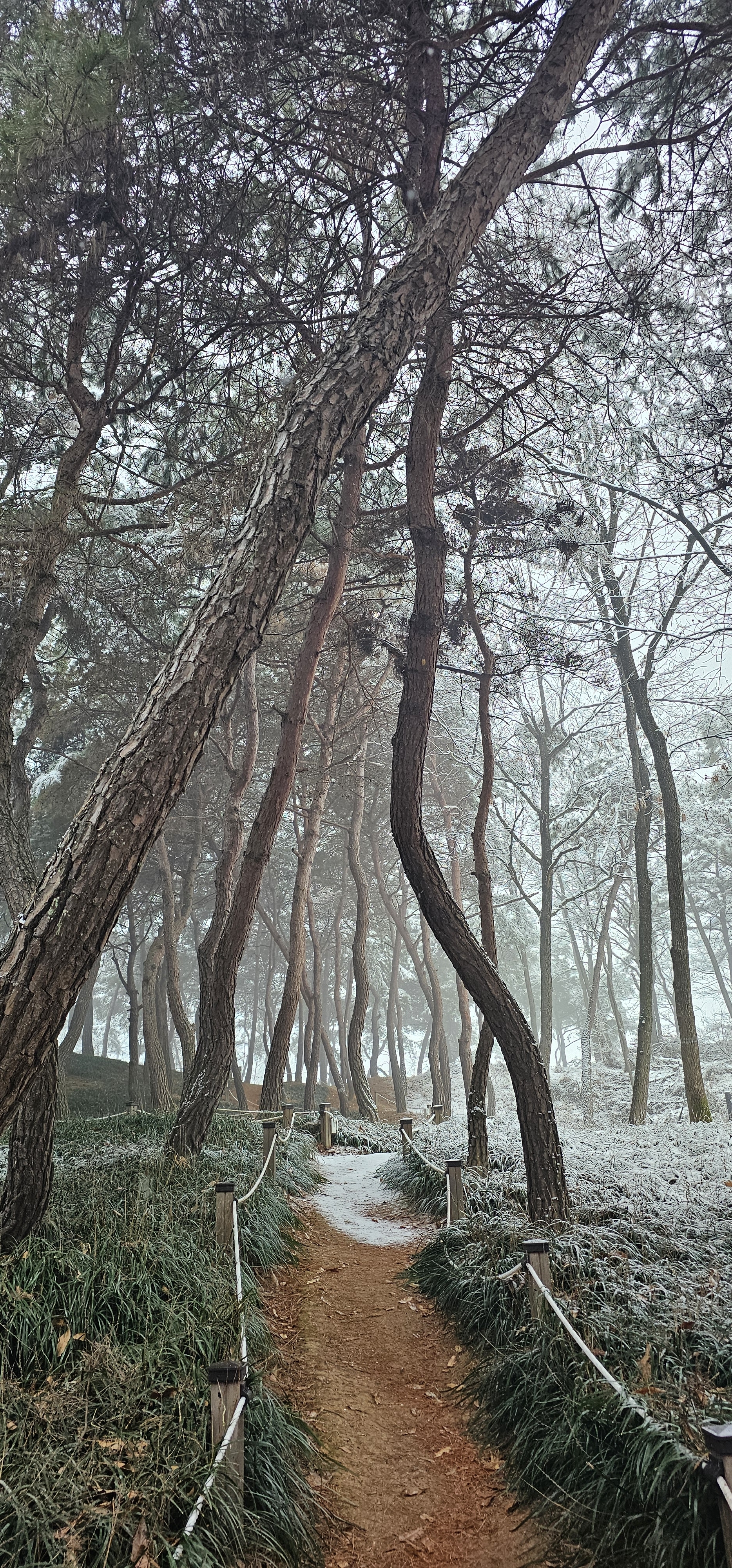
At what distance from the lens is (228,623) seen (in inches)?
125

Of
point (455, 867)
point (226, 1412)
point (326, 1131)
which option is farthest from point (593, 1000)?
point (226, 1412)

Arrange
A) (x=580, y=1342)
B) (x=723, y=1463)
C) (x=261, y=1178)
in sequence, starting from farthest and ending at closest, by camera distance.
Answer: (x=261, y=1178) → (x=580, y=1342) → (x=723, y=1463)

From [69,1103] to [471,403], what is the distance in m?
13.6

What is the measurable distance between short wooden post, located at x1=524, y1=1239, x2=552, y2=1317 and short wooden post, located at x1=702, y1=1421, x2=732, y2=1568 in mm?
1950

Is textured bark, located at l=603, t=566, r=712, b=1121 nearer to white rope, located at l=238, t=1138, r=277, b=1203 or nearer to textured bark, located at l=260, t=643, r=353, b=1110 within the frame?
textured bark, located at l=260, t=643, r=353, b=1110

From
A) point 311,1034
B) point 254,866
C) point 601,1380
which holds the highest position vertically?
point 254,866

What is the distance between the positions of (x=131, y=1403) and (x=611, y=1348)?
6.95 ft

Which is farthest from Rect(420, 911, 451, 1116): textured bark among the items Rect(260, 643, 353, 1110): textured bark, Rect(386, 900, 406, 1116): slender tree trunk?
Rect(260, 643, 353, 1110): textured bark

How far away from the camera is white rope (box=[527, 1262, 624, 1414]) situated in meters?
3.26

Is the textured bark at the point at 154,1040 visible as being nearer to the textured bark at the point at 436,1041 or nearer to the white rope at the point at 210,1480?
the textured bark at the point at 436,1041

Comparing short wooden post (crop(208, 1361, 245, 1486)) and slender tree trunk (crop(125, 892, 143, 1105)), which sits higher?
slender tree trunk (crop(125, 892, 143, 1105))

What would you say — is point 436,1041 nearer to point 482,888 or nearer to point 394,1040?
point 394,1040

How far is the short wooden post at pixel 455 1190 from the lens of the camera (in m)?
6.64

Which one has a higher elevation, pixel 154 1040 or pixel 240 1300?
pixel 154 1040
